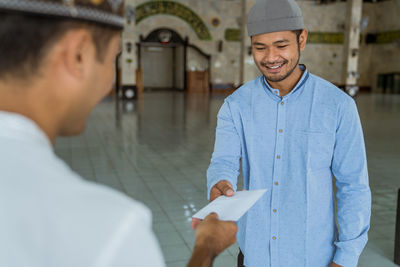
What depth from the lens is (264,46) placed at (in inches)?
64.1

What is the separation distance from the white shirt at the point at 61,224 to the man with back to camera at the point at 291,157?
3.26 feet

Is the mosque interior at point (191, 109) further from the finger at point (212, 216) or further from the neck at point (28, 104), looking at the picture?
the neck at point (28, 104)

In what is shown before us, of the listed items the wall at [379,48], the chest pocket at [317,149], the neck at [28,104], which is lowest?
the chest pocket at [317,149]

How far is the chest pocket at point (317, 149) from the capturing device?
1.50 m

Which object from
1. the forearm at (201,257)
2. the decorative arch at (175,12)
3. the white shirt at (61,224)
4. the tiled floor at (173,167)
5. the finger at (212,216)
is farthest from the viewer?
the decorative arch at (175,12)

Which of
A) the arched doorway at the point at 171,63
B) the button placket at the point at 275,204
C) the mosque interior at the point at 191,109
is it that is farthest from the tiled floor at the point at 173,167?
the arched doorway at the point at 171,63

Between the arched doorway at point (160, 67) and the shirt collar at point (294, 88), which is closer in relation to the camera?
the shirt collar at point (294, 88)

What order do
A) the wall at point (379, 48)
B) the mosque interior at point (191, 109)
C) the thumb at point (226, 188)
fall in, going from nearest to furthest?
1. the thumb at point (226, 188)
2. the mosque interior at point (191, 109)
3. the wall at point (379, 48)

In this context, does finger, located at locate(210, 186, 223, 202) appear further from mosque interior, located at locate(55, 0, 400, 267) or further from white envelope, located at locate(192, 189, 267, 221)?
mosque interior, located at locate(55, 0, 400, 267)

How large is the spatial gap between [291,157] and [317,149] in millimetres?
106

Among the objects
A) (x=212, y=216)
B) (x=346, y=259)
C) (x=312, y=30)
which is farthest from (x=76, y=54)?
(x=312, y=30)

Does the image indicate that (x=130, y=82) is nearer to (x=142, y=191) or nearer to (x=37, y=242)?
(x=142, y=191)

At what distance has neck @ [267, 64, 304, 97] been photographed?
1639 mm

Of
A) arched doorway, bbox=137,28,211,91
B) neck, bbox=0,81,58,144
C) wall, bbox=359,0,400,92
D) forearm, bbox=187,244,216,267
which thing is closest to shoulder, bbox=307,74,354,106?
forearm, bbox=187,244,216,267
